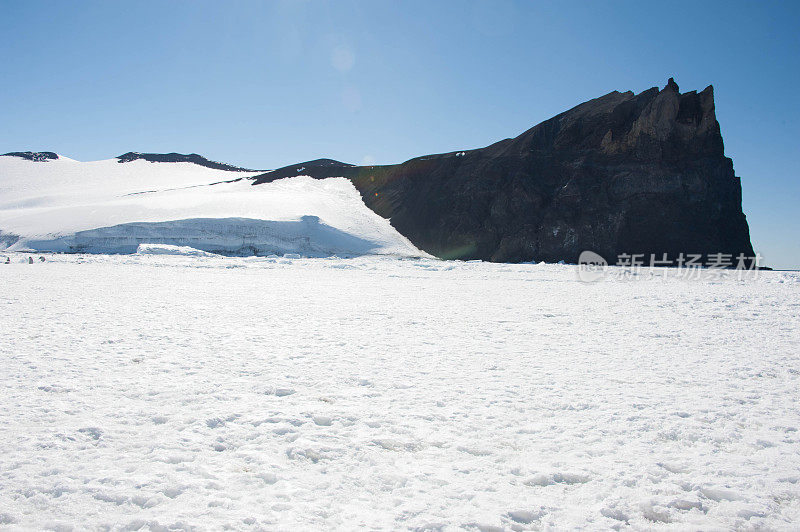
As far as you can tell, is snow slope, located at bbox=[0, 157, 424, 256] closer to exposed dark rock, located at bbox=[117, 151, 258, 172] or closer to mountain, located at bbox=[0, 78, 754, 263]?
mountain, located at bbox=[0, 78, 754, 263]

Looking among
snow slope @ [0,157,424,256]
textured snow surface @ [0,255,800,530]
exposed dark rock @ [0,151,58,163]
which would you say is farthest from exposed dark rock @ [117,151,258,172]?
textured snow surface @ [0,255,800,530]

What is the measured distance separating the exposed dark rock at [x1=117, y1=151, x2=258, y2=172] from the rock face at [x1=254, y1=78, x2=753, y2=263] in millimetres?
73695

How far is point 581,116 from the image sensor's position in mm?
42250

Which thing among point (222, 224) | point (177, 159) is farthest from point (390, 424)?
point (177, 159)

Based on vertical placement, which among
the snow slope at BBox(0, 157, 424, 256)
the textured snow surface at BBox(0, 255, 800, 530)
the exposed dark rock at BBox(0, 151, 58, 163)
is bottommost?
the textured snow surface at BBox(0, 255, 800, 530)

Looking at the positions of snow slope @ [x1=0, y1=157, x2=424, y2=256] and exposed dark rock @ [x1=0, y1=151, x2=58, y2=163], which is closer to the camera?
snow slope @ [x1=0, y1=157, x2=424, y2=256]

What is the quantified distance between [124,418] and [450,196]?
41.7 meters

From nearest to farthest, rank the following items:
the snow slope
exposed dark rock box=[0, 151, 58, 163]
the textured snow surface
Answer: the textured snow surface < the snow slope < exposed dark rock box=[0, 151, 58, 163]

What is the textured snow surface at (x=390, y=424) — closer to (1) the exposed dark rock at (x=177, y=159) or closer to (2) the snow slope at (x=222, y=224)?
(2) the snow slope at (x=222, y=224)

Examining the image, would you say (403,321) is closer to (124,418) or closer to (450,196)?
(124,418)

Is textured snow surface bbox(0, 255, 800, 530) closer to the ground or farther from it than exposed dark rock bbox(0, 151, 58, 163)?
closer to the ground

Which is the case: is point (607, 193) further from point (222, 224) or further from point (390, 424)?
point (390, 424)

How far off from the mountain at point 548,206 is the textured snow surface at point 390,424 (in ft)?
92.9

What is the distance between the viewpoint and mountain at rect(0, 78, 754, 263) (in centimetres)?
3534
